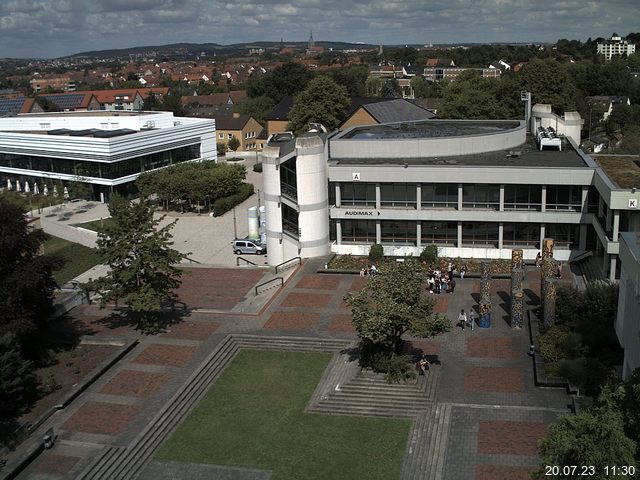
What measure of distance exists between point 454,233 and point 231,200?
2602 cm

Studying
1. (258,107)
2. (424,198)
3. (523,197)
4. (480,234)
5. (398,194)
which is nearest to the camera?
(523,197)

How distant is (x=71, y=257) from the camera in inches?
2127

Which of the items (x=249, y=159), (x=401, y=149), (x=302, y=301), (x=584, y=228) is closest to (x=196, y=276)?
(x=302, y=301)

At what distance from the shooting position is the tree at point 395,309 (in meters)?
27.7

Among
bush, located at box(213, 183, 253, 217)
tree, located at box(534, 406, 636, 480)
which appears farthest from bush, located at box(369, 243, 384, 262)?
tree, located at box(534, 406, 636, 480)

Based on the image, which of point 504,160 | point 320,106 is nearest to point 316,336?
point 504,160

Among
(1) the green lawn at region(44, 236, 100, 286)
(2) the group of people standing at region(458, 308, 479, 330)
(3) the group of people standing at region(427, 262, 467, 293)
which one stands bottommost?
(1) the green lawn at region(44, 236, 100, 286)

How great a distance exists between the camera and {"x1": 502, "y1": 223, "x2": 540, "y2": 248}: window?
1734 inches

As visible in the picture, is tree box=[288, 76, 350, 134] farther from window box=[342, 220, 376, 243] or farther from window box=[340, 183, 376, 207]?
window box=[342, 220, 376, 243]

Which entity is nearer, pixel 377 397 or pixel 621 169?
pixel 377 397

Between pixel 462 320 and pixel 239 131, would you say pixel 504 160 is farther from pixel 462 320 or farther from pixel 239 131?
pixel 239 131

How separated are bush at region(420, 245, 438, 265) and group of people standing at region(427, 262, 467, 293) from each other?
73.9 inches

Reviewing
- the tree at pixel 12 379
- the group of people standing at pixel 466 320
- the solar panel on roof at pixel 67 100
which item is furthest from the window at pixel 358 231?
the solar panel on roof at pixel 67 100

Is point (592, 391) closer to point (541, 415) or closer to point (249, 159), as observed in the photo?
point (541, 415)
